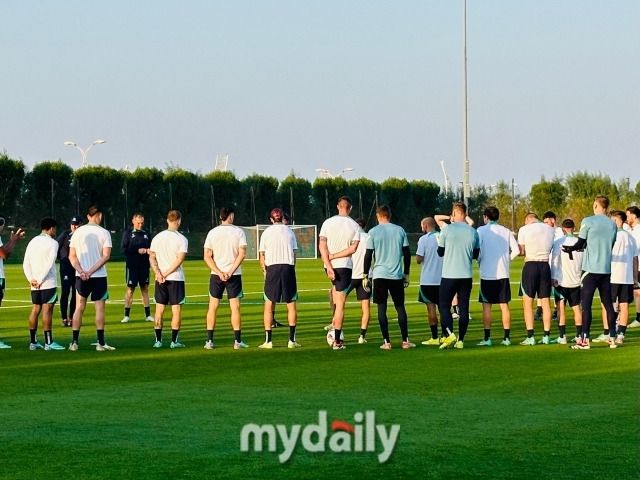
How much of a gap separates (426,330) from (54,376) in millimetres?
8046

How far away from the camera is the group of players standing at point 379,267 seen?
16.3 m

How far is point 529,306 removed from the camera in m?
17.0

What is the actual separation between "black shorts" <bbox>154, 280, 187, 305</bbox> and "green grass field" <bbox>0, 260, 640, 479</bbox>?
749 mm

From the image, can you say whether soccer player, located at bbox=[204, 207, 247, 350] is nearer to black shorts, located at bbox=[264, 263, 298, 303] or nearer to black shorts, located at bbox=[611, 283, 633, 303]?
black shorts, located at bbox=[264, 263, 298, 303]

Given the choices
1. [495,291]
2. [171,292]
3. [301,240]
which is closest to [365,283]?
[495,291]

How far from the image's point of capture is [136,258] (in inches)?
872

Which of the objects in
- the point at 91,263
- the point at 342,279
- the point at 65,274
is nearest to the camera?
the point at 91,263

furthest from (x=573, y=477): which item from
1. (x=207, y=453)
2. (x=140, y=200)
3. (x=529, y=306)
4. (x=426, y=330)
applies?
(x=140, y=200)

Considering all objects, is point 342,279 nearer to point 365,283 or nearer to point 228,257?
point 365,283

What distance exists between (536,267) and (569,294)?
116cm

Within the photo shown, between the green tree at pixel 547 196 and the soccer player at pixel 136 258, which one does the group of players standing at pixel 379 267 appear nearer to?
the soccer player at pixel 136 258

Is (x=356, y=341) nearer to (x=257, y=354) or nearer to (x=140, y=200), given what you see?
(x=257, y=354)

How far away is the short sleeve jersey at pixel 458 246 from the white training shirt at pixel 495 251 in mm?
537

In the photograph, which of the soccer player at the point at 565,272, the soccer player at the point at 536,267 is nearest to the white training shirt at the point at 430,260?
the soccer player at the point at 536,267
